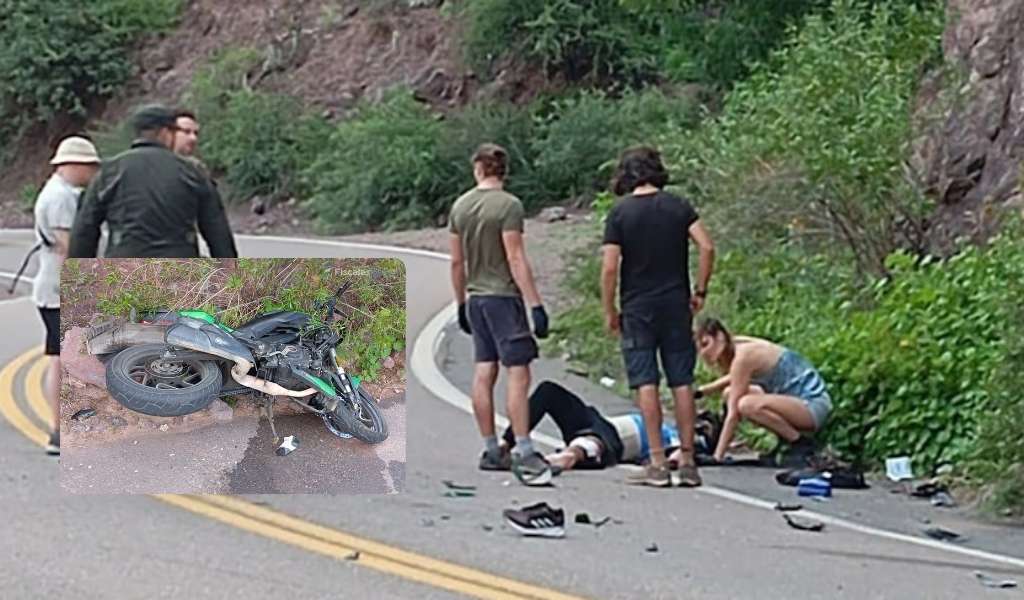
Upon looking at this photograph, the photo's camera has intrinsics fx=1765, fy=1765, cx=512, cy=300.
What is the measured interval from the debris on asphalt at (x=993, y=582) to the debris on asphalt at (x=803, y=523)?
106cm

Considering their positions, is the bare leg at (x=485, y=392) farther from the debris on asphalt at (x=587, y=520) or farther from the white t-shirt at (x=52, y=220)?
the white t-shirt at (x=52, y=220)

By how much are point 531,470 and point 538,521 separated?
4.42 ft

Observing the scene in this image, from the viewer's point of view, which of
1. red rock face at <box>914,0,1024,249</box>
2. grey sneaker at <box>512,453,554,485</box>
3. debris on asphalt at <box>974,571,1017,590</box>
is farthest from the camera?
red rock face at <box>914,0,1024,249</box>

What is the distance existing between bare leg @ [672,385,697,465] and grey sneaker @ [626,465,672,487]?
0.13 meters

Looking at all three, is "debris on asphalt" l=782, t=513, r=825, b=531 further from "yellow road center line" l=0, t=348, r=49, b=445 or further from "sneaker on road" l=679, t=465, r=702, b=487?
"yellow road center line" l=0, t=348, r=49, b=445

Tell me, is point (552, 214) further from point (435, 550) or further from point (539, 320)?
point (435, 550)

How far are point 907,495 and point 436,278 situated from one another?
1045 centimetres

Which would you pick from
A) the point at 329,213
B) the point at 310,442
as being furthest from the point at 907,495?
the point at 329,213

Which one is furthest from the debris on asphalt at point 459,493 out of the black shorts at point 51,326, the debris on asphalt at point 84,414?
the debris on asphalt at point 84,414

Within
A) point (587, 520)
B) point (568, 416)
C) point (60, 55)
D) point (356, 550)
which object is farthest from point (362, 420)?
point (60, 55)

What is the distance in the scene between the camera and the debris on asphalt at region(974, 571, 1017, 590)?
7.42 m

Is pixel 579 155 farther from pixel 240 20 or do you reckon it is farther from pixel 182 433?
pixel 182 433

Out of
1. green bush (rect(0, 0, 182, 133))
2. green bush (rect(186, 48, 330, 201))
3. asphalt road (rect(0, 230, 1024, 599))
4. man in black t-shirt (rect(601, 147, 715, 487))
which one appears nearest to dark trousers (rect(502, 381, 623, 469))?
man in black t-shirt (rect(601, 147, 715, 487))

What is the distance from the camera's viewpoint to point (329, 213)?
31.3 metres
